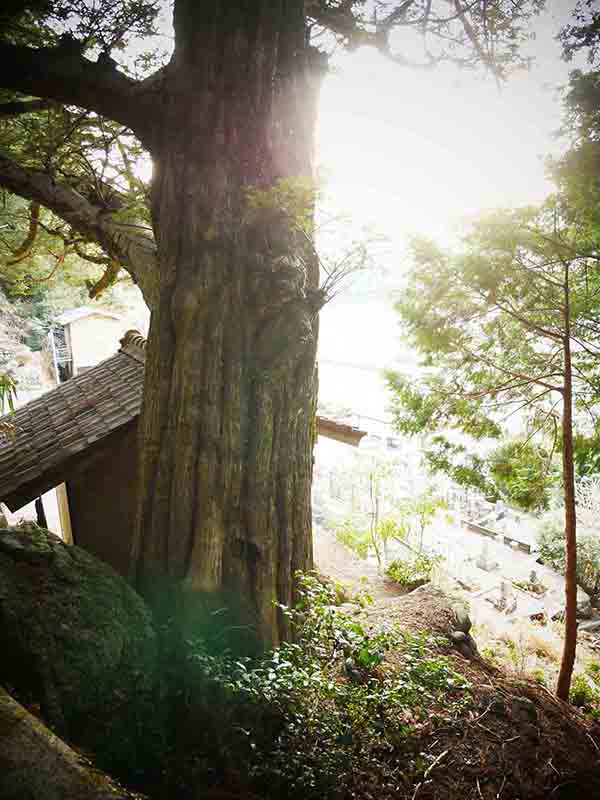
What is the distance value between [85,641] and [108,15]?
5.23m

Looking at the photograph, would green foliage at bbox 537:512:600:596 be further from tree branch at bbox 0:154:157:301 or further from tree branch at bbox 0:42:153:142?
tree branch at bbox 0:42:153:142

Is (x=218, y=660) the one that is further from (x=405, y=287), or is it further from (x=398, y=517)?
(x=398, y=517)

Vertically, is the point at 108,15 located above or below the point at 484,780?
above

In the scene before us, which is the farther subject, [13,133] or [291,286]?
[13,133]

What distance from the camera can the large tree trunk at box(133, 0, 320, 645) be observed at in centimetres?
343

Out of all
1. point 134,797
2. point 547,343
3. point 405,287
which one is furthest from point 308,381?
point 547,343

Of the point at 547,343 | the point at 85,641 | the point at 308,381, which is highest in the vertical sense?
the point at 547,343

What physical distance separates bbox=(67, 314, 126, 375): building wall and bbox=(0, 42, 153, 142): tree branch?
58.0 ft

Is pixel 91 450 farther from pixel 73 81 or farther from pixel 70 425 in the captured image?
pixel 73 81

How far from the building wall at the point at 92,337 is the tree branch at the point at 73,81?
17675 millimetres

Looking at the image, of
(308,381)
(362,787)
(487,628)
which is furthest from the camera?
(487,628)

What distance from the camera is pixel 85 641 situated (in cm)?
241

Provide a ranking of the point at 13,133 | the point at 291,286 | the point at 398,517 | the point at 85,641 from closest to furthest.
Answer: the point at 85,641
the point at 291,286
the point at 13,133
the point at 398,517

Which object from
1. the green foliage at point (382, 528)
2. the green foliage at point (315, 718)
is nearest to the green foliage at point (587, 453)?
the green foliage at point (315, 718)
